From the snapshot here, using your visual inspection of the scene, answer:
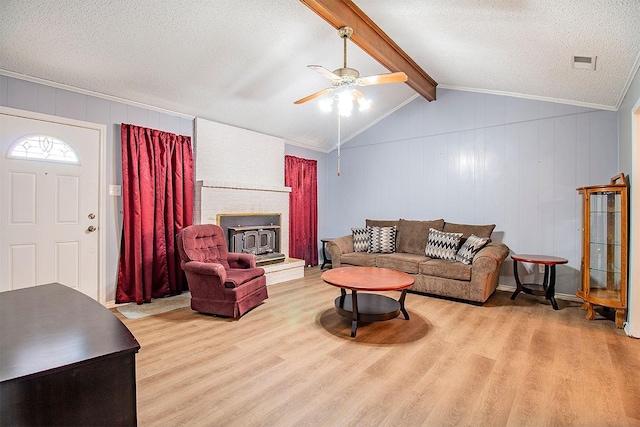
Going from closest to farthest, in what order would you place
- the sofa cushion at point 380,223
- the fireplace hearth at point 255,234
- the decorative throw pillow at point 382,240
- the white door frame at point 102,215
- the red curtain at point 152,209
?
the white door frame at point 102,215 < the red curtain at point 152,209 < the fireplace hearth at point 255,234 < the decorative throw pillow at point 382,240 < the sofa cushion at point 380,223

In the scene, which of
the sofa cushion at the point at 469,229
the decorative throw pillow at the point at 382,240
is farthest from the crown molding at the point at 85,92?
the sofa cushion at the point at 469,229

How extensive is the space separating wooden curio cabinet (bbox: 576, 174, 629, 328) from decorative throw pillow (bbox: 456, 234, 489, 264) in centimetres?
104

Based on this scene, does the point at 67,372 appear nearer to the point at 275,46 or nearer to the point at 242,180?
the point at 275,46

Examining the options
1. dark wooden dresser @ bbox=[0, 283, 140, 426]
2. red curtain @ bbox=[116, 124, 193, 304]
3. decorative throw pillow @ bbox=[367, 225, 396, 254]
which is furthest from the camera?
decorative throw pillow @ bbox=[367, 225, 396, 254]

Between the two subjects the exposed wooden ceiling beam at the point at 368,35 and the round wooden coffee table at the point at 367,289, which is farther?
the round wooden coffee table at the point at 367,289

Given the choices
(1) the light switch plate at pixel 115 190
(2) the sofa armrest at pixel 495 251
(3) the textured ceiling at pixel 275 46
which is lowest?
(2) the sofa armrest at pixel 495 251

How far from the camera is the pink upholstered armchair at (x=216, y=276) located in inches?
127

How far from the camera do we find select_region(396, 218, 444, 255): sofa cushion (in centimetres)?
490

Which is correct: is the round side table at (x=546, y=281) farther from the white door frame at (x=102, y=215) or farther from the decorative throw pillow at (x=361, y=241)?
the white door frame at (x=102, y=215)

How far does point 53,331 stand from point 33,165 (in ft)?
10.0

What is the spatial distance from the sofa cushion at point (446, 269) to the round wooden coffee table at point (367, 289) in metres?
0.96

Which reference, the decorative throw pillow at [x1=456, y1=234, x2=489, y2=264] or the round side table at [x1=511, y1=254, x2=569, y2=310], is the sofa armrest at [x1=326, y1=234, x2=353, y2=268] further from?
the round side table at [x1=511, y1=254, x2=569, y2=310]

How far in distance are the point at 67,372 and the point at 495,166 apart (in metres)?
5.16

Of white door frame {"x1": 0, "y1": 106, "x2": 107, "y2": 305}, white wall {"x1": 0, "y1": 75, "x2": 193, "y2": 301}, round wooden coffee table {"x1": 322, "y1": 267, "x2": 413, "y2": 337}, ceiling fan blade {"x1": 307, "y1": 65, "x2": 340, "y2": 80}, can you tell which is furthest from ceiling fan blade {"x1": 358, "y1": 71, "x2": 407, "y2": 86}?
white door frame {"x1": 0, "y1": 106, "x2": 107, "y2": 305}
